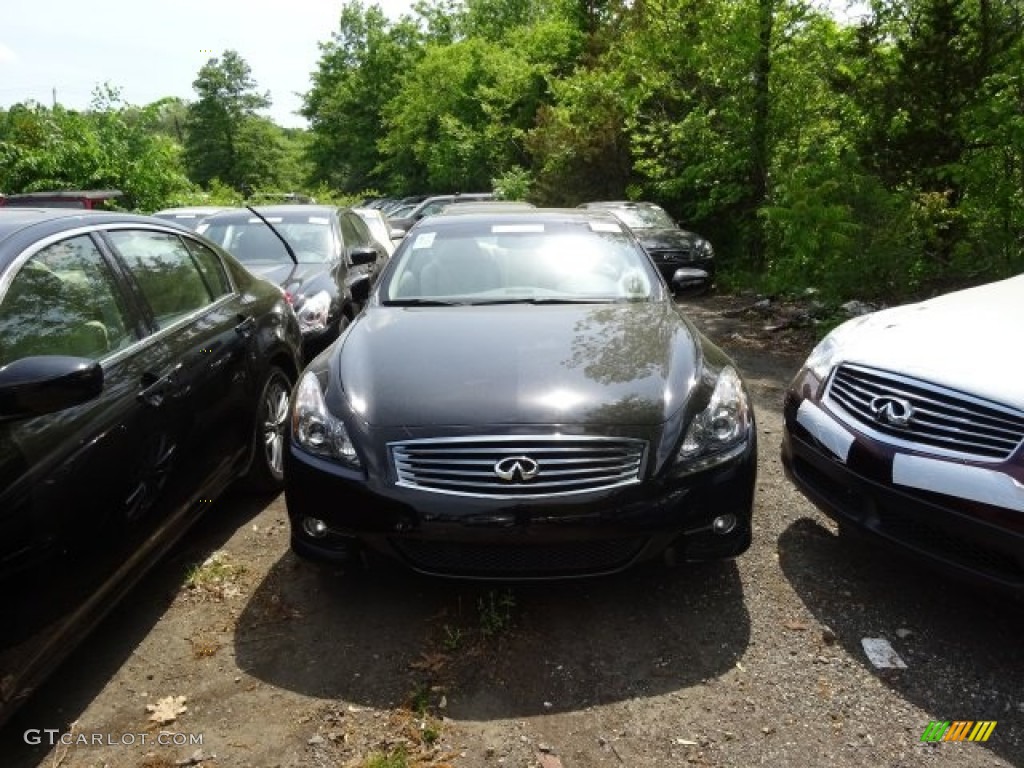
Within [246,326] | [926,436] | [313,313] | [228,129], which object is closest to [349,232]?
[313,313]

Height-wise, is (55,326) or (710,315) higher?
(55,326)

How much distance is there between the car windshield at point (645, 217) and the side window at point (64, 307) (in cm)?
1031

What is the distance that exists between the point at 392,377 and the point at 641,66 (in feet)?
39.3

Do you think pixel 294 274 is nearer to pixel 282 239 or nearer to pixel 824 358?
pixel 282 239

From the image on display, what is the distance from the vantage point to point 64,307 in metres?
2.65

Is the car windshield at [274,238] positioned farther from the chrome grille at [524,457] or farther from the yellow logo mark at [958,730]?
the yellow logo mark at [958,730]

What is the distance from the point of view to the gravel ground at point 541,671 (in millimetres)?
2322

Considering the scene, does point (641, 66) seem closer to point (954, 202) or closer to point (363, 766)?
point (954, 202)

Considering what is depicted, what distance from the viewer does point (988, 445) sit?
8.38 ft

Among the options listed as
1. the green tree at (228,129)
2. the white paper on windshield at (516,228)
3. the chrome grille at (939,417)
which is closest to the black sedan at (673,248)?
the white paper on windshield at (516,228)

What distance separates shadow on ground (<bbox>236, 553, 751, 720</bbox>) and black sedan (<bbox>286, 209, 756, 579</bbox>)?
0.93ft

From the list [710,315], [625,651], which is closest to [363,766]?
[625,651]

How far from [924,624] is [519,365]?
73.4 inches

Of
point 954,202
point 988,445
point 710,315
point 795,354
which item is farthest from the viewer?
point 710,315
